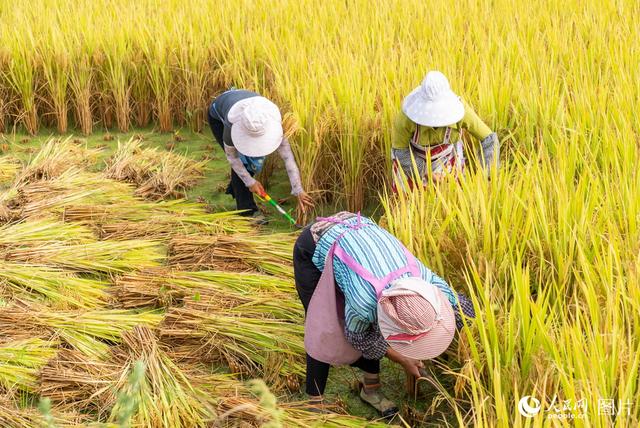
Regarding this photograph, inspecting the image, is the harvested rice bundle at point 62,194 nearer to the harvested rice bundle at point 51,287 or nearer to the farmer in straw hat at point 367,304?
the harvested rice bundle at point 51,287

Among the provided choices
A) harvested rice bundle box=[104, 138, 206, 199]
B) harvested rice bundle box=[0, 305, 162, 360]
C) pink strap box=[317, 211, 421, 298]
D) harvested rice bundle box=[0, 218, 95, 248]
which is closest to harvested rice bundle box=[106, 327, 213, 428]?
harvested rice bundle box=[0, 305, 162, 360]

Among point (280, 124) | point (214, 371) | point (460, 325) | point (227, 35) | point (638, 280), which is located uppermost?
point (227, 35)

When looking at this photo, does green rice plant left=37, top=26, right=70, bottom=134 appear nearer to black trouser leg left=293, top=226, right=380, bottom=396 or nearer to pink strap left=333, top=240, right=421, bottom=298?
black trouser leg left=293, top=226, right=380, bottom=396

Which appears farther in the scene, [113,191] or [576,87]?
[113,191]

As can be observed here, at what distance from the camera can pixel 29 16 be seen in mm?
5562

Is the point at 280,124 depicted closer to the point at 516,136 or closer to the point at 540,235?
the point at 516,136

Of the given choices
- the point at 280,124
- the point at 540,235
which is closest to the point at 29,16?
the point at 280,124

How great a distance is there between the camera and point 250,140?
346cm

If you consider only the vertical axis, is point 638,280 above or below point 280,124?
below

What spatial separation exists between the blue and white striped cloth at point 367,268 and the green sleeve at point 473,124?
991 millimetres

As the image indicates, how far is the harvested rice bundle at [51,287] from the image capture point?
118 inches

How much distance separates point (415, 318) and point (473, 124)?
1.40 metres

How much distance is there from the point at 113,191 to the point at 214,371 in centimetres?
164

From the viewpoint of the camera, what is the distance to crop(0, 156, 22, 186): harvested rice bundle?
4.27m
